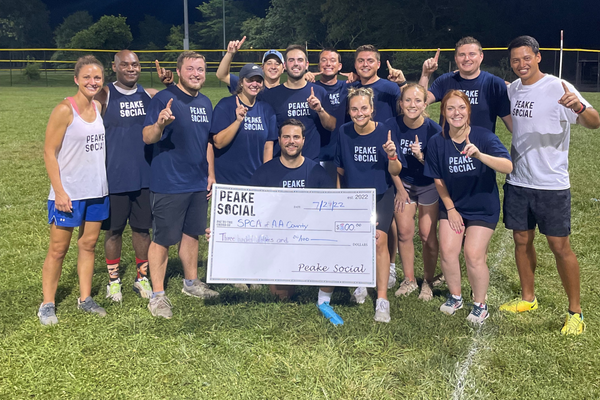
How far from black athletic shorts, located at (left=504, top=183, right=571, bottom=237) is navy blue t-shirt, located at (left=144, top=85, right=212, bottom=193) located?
8.93 ft

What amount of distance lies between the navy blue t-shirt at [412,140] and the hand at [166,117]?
6.19 feet

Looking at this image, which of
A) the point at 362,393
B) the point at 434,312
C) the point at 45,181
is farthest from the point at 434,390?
the point at 45,181

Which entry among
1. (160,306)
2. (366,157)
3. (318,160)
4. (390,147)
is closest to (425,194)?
(366,157)

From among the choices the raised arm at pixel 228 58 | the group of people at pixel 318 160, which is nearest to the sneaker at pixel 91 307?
the group of people at pixel 318 160

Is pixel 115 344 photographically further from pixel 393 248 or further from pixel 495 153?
pixel 495 153

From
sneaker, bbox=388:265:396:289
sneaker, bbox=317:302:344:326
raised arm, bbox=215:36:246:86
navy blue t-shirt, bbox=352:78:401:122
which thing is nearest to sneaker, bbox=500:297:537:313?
sneaker, bbox=388:265:396:289

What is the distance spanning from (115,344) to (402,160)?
2861 mm

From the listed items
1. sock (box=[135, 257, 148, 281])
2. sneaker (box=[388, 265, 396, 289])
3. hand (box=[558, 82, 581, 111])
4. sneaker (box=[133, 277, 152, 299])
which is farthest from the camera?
sneaker (box=[388, 265, 396, 289])

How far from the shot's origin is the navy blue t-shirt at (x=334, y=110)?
545 cm

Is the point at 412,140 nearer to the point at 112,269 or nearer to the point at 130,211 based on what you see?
the point at 130,211

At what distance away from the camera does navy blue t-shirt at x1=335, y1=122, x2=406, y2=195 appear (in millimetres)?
4648

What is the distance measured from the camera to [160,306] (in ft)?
15.6

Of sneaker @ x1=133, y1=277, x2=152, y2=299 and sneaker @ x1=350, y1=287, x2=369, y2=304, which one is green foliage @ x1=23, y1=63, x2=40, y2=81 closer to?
sneaker @ x1=133, y1=277, x2=152, y2=299

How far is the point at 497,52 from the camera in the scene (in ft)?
96.3
